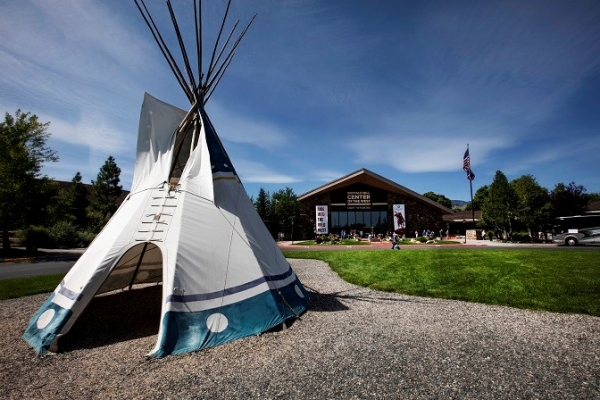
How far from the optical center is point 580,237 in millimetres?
22984

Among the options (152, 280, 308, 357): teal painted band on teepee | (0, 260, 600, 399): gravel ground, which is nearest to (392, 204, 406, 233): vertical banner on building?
(0, 260, 600, 399): gravel ground

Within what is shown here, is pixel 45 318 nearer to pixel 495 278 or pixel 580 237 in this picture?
pixel 495 278

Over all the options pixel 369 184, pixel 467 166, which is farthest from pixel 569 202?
pixel 369 184

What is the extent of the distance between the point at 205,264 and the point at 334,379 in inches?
126

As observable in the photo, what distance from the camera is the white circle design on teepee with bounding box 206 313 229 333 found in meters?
5.22

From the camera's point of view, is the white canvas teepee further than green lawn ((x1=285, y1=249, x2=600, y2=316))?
No

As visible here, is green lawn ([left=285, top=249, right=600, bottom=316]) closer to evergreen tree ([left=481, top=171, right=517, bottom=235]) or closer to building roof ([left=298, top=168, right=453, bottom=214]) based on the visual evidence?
evergreen tree ([left=481, top=171, right=517, bottom=235])

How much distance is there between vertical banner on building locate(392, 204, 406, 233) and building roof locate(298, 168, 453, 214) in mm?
2066

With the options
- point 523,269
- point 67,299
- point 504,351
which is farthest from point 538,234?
point 67,299

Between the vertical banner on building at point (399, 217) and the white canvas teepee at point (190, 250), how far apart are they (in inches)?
1314

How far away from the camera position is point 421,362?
4.31 metres

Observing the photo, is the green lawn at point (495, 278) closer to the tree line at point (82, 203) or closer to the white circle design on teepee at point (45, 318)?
the white circle design on teepee at point (45, 318)

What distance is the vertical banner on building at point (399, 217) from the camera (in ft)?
125

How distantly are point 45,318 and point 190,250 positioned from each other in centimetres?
290
